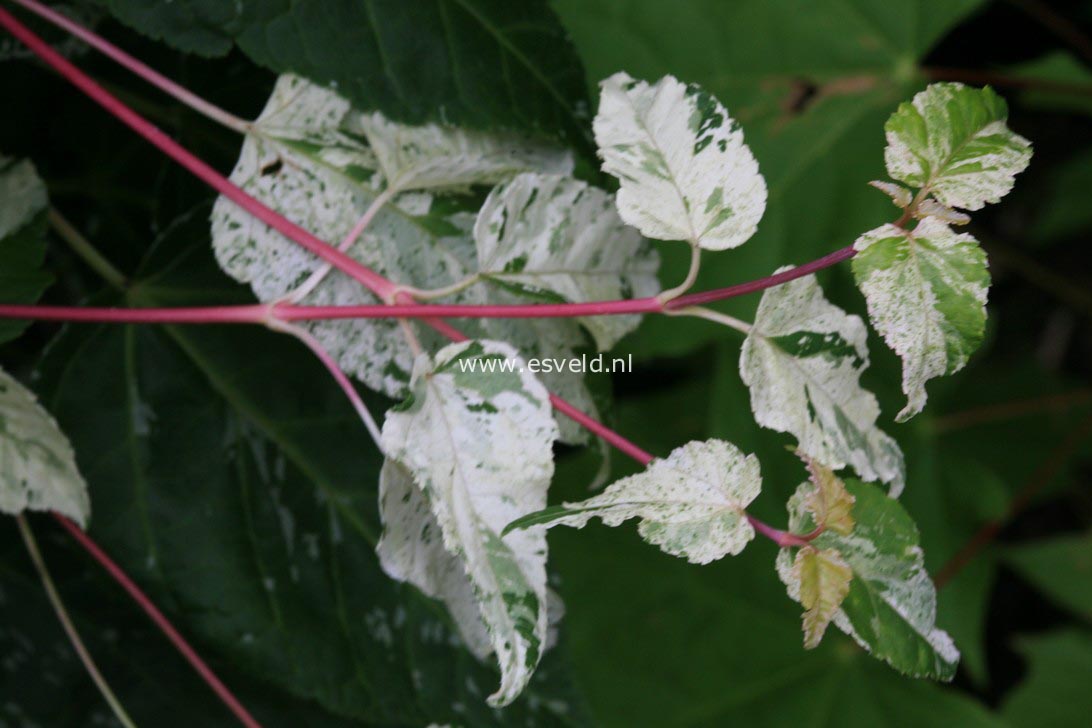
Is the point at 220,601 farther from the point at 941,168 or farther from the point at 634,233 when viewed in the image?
the point at 941,168

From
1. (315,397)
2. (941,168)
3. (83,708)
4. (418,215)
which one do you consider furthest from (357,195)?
(83,708)

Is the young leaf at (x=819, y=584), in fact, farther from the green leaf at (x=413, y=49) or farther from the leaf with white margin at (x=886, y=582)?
the green leaf at (x=413, y=49)

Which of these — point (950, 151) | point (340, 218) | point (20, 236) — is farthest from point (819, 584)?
point (20, 236)

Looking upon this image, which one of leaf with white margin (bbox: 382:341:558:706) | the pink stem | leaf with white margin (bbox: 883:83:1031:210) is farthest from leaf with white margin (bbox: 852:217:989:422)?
the pink stem

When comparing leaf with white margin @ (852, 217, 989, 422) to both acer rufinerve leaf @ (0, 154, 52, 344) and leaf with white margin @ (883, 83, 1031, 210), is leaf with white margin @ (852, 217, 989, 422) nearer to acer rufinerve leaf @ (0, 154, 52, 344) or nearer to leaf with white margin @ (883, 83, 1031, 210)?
leaf with white margin @ (883, 83, 1031, 210)

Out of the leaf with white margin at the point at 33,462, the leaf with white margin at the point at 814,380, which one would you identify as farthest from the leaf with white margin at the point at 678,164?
the leaf with white margin at the point at 33,462

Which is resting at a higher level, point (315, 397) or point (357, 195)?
point (357, 195)
